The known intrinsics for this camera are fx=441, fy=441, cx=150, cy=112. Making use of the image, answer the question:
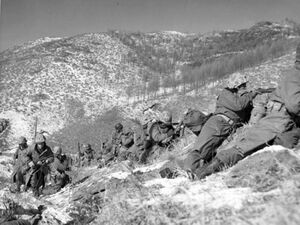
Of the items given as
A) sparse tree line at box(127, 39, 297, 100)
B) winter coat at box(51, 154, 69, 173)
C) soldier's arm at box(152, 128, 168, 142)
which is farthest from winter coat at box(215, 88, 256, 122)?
sparse tree line at box(127, 39, 297, 100)

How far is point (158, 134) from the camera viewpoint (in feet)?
44.6

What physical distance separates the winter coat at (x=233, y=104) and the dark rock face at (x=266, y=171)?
6.71 feet

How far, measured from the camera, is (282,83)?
18.7 feet

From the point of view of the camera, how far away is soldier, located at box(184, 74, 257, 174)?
6168mm

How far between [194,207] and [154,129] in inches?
401

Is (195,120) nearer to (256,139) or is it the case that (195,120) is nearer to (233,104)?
(233,104)

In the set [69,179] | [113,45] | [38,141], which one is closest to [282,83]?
[38,141]

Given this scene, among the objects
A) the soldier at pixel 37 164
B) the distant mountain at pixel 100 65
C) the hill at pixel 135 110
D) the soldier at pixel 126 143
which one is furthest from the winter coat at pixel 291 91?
the distant mountain at pixel 100 65

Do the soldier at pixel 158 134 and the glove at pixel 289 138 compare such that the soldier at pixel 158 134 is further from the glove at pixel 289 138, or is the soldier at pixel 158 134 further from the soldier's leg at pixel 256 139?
the glove at pixel 289 138

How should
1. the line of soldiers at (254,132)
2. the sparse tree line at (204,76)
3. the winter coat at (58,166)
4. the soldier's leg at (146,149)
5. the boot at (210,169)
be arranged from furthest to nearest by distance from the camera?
the sparse tree line at (204,76) → the winter coat at (58,166) → the soldier's leg at (146,149) → the line of soldiers at (254,132) → the boot at (210,169)

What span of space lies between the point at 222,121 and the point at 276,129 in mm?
1101

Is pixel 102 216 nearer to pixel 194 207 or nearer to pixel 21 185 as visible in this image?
pixel 194 207

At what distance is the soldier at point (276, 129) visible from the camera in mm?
5398

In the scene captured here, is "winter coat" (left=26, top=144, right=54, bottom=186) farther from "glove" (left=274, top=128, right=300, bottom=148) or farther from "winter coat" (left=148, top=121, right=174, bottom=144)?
"glove" (left=274, top=128, right=300, bottom=148)
